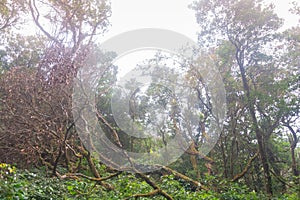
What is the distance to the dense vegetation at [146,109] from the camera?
4570mm

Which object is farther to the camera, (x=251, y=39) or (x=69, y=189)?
(x=251, y=39)

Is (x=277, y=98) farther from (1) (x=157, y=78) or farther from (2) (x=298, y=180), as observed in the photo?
(1) (x=157, y=78)

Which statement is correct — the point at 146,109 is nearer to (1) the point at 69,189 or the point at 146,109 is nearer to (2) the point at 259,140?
(2) the point at 259,140

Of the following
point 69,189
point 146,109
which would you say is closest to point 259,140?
point 146,109

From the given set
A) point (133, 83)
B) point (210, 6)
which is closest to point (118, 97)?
point (133, 83)

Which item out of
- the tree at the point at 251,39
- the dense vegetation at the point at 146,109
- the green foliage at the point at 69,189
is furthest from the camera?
the tree at the point at 251,39

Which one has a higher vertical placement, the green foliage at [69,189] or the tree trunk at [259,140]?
the tree trunk at [259,140]

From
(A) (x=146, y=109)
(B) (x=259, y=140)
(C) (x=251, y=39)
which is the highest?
(C) (x=251, y=39)

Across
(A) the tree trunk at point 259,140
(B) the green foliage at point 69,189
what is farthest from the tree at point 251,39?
(B) the green foliage at point 69,189

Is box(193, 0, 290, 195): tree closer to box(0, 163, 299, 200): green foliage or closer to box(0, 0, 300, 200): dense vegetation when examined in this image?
Result: box(0, 0, 300, 200): dense vegetation

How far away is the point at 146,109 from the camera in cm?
898

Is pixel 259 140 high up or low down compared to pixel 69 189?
up

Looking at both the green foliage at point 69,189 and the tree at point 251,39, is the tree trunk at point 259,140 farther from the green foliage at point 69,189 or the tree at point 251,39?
the green foliage at point 69,189

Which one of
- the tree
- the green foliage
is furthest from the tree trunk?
the green foliage
